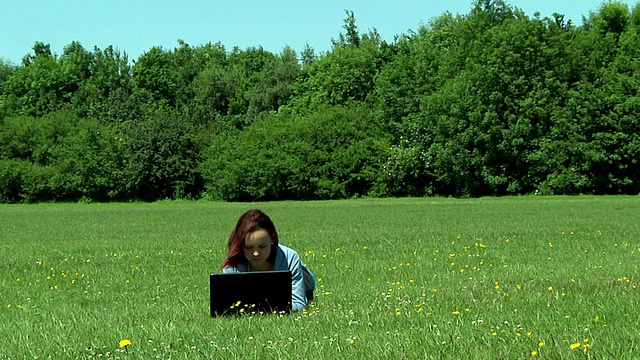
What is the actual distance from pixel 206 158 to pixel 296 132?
8592 millimetres

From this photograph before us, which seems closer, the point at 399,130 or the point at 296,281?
the point at 296,281

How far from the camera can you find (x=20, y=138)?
79625mm

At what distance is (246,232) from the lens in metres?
8.75

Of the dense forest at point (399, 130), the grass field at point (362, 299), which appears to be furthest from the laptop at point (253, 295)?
the dense forest at point (399, 130)

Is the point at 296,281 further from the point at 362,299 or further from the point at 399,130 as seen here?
the point at 399,130

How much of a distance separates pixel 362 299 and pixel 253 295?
6.99 feet

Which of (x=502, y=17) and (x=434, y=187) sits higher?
(x=502, y=17)

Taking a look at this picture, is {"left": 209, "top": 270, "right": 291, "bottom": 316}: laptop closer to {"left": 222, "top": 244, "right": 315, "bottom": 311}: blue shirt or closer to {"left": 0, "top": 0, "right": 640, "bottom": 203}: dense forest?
{"left": 222, "top": 244, "right": 315, "bottom": 311}: blue shirt

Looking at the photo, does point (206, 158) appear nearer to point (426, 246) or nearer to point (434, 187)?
point (434, 187)

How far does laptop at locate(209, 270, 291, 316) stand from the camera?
833 centimetres

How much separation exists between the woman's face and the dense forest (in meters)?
58.3

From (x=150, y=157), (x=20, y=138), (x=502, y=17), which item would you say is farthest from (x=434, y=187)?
(x=20, y=138)

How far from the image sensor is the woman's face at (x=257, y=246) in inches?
344

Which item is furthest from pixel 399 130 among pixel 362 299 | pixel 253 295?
pixel 253 295
